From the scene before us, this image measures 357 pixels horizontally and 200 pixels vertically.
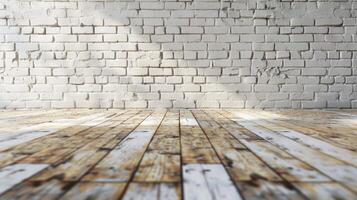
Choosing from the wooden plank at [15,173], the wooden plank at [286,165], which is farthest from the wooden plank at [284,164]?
the wooden plank at [15,173]

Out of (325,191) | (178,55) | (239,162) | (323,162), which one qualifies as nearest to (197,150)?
(239,162)

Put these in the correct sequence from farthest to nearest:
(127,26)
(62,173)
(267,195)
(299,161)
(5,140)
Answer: (127,26), (5,140), (299,161), (62,173), (267,195)

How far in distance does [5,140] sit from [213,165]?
3.17 ft

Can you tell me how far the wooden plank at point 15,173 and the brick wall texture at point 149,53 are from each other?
2.92m

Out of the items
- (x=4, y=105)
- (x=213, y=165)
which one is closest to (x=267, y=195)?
(x=213, y=165)

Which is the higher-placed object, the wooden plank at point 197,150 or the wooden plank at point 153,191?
the wooden plank at point 197,150

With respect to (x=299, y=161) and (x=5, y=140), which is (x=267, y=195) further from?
(x=5, y=140)

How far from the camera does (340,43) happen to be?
3844 millimetres

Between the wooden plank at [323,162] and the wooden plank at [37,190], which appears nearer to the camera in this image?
the wooden plank at [37,190]

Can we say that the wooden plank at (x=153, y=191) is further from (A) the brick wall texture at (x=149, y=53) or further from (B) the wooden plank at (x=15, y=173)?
(A) the brick wall texture at (x=149, y=53)

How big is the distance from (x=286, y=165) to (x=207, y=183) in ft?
0.97

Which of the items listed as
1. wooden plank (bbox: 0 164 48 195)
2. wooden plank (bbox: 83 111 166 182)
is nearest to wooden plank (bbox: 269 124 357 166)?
wooden plank (bbox: 83 111 166 182)

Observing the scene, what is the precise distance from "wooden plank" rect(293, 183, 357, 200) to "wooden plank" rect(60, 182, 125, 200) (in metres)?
0.38

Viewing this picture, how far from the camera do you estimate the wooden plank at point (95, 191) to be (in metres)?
0.63
